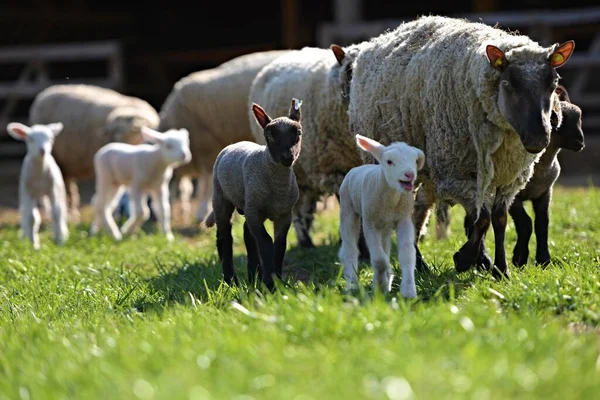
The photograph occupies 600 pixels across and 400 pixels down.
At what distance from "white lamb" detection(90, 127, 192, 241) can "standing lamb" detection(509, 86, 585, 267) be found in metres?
4.01

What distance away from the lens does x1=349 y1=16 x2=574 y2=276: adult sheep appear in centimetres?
529

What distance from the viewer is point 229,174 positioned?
5879 mm

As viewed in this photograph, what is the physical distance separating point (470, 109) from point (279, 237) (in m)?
1.40

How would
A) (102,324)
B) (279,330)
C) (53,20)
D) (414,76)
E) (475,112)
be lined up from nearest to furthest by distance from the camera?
1. (279,330)
2. (102,324)
3. (475,112)
4. (414,76)
5. (53,20)

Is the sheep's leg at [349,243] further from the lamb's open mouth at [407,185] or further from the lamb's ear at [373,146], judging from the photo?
the lamb's open mouth at [407,185]

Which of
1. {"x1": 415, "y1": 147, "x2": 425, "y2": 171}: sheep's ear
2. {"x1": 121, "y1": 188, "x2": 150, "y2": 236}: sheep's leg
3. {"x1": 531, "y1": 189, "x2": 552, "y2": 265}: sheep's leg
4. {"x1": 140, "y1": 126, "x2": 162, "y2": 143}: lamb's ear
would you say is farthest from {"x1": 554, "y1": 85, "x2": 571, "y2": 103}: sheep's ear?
{"x1": 121, "y1": 188, "x2": 150, "y2": 236}: sheep's leg

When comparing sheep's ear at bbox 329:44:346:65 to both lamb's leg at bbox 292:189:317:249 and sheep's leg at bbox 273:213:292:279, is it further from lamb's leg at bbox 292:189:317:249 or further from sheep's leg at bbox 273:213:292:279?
sheep's leg at bbox 273:213:292:279

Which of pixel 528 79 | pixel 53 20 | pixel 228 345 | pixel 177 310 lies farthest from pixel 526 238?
pixel 53 20

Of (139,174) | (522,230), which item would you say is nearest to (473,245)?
(522,230)

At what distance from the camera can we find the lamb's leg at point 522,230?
6.34m

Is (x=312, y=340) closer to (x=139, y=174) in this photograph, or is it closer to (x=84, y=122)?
(x=139, y=174)

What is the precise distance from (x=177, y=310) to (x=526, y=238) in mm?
2586

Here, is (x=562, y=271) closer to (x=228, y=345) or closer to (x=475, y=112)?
(x=475, y=112)

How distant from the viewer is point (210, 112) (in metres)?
11.1
